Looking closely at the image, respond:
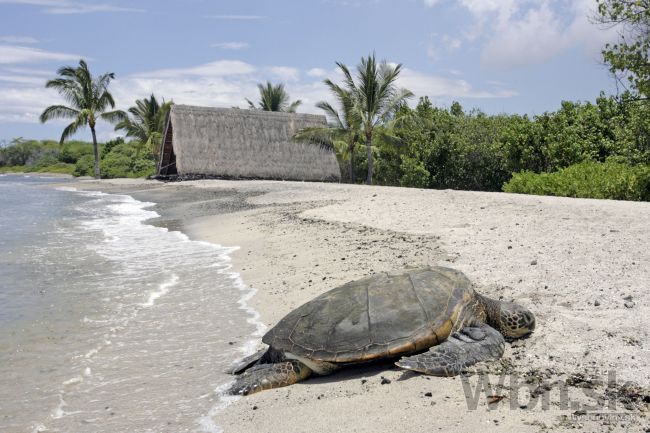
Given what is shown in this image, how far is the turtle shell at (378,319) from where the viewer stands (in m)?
4.07

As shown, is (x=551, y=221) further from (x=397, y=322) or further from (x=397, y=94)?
(x=397, y=94)

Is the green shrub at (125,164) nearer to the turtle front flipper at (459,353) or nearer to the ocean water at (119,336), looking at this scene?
the ocean water at (119,336)

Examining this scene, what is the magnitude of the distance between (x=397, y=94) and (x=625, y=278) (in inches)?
805

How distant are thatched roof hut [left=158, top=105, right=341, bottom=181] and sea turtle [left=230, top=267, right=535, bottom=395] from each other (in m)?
28.5

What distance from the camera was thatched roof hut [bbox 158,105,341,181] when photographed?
32.5 meters

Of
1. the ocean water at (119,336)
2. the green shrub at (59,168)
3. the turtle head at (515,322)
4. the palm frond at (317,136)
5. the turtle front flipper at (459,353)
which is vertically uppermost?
the palm frond at (317,136)

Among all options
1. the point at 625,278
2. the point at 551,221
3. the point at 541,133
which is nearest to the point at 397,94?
the point at 541,133

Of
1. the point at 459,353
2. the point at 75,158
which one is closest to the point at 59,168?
the point at 75,158

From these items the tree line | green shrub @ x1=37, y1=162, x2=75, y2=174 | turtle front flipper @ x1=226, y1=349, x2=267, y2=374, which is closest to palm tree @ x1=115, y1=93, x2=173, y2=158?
the tree line

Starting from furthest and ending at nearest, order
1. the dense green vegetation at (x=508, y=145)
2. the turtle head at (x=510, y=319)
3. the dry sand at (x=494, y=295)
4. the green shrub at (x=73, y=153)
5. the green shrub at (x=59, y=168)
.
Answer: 1. the green shrub at (x=73, y=153)
2. the green shrub at (x=59, y=168)
3. the dense green vegetation at (x=508, y=145)
4. the turtle head at (x=510, y=319)
5. the dry sand at (x=494, y=295)

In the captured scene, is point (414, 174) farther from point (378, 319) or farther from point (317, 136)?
point (378, 319)

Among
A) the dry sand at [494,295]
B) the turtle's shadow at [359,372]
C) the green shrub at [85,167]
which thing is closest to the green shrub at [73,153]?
the green shrub at [85,167]

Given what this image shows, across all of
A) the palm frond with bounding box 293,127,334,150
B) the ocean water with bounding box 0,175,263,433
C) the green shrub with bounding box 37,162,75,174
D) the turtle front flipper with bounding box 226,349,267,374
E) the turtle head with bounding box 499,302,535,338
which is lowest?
the green shrub with bounding box 37,162,75,174

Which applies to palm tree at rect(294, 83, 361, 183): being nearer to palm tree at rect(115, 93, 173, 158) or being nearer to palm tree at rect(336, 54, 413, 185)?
palm tree at rect(336, 54, 413, 185)
